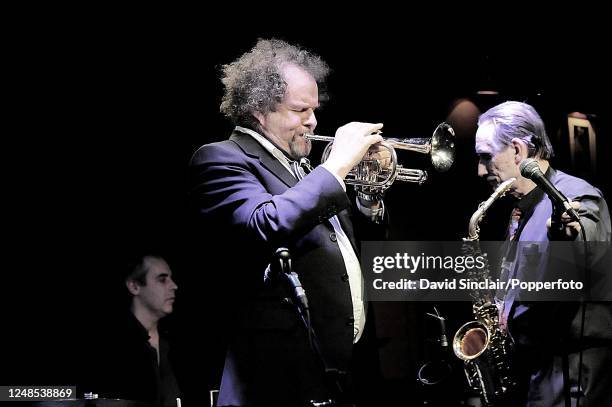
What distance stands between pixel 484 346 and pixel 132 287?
211cm

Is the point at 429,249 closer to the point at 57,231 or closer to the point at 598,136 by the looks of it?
the point at 598,136

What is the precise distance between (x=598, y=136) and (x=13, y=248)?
418 centimetres

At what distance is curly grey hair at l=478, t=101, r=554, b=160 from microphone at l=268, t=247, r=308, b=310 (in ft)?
6.60

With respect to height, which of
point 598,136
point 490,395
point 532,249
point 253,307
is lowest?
point 490,395

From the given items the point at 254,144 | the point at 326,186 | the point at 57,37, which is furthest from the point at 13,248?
the point at 326,186

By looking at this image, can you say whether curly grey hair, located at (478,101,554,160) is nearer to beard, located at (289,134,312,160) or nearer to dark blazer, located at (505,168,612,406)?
dark blazer, located at (505,168,612,406)

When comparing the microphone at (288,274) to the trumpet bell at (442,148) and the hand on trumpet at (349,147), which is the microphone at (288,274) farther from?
the trumpet bell at (442,148)

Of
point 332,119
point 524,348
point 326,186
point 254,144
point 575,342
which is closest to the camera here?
point 326,186

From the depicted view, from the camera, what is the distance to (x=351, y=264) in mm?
2721

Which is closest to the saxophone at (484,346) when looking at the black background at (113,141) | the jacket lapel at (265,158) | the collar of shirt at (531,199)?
the collar of shirt at (531,199)

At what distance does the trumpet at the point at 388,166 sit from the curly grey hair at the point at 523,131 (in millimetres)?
516

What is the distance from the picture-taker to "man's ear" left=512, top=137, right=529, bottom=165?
3.77m

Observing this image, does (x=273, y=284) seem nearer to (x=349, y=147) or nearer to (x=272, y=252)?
(x=272, y=252)

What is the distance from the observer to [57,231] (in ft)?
13.5
